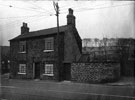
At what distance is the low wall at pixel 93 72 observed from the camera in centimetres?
1669

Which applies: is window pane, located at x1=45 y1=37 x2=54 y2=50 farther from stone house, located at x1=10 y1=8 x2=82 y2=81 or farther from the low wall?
the low wall

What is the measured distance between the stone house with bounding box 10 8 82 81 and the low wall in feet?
3.80

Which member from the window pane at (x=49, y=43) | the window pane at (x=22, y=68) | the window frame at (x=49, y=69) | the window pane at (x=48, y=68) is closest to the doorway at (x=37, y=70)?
the window frame at (x=49, y=69)

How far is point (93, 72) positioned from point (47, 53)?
5579 millimetres

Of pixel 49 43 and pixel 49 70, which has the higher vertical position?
pixel 49 43

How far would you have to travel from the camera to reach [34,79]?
2058 centimetres

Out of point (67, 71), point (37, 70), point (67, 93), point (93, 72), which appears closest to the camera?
point (67, 93)

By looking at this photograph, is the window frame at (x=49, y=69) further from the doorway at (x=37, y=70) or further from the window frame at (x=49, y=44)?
the window frame at (x=49, y=44)

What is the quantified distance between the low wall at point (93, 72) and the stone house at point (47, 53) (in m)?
1.16

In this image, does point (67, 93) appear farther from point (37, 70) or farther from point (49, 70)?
point (37, 70)

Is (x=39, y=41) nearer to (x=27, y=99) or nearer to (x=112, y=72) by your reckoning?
(x=112, y=72)

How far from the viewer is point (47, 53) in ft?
65.2

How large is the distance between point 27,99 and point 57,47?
1126 centimetres

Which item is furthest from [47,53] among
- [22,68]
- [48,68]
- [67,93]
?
[67,93]
